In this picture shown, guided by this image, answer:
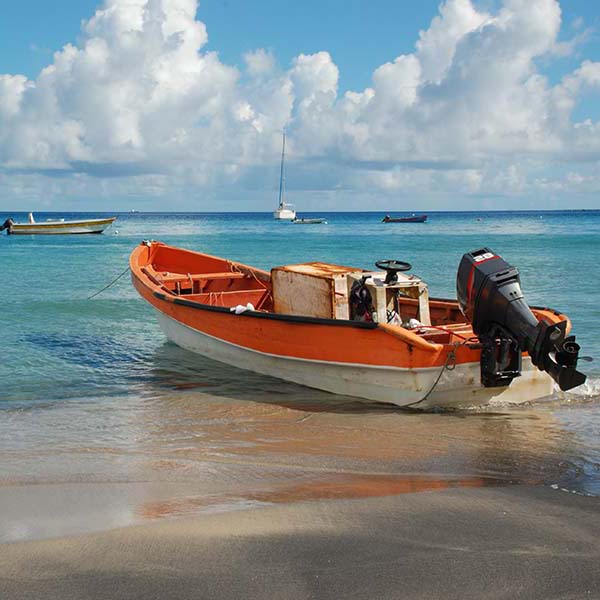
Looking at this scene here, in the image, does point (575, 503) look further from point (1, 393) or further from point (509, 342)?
point (1, 393)

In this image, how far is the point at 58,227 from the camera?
6116cm

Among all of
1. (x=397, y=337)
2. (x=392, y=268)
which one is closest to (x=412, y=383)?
(x=397, y=337)

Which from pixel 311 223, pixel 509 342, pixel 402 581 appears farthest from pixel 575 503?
pixel 311 223

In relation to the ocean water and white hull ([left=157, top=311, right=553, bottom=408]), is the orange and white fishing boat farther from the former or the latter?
the ocean water

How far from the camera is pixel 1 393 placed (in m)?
9.45

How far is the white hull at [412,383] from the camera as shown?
793cm

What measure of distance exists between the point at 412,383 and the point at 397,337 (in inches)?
22.5

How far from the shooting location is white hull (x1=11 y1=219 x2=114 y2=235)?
60.2 m

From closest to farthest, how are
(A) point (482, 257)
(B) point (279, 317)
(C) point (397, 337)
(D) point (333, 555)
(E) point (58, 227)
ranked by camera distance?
1. (D) point (333, 555)
2. (A) point (482, 257)
3. (C) point (397, 337)
4. (B) point (279, 317)
5. (E) point (58, 227)

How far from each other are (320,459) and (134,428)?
7.62ft

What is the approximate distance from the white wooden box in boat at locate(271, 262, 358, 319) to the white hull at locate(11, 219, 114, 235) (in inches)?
2117

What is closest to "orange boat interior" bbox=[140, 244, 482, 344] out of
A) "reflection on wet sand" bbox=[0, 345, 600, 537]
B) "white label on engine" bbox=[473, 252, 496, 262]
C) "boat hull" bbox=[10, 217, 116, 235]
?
"white label on engine" bbox=[473, 252, 496, 262]

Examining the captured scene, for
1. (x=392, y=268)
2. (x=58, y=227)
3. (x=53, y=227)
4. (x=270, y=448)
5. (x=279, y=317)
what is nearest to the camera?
(x=270, y=448)

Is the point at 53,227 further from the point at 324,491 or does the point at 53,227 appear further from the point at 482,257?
the point at 324,491
